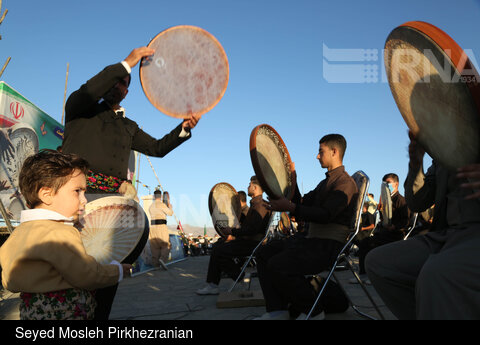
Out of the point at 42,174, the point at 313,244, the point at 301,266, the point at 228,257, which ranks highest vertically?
the point at 42,174

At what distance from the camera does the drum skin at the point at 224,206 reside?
5.99 meters

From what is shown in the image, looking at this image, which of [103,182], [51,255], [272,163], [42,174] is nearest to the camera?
[51,255]

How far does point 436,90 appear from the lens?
1.57 meters

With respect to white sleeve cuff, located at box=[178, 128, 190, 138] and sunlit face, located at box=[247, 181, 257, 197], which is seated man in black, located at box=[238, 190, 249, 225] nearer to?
sunlit face, located at box=[247, 181, 257, 197]

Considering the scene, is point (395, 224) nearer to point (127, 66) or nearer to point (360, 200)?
point (360, 200)

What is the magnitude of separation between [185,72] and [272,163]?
3.43ft

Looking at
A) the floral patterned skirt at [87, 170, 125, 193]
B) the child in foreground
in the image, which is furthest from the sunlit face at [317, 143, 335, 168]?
the child in foreground

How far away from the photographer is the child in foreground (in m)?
1.54

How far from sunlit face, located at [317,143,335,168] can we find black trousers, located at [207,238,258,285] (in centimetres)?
216

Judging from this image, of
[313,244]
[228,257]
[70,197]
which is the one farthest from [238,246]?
[70,197]

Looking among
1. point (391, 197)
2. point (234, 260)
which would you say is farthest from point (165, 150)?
point (391, 197)
